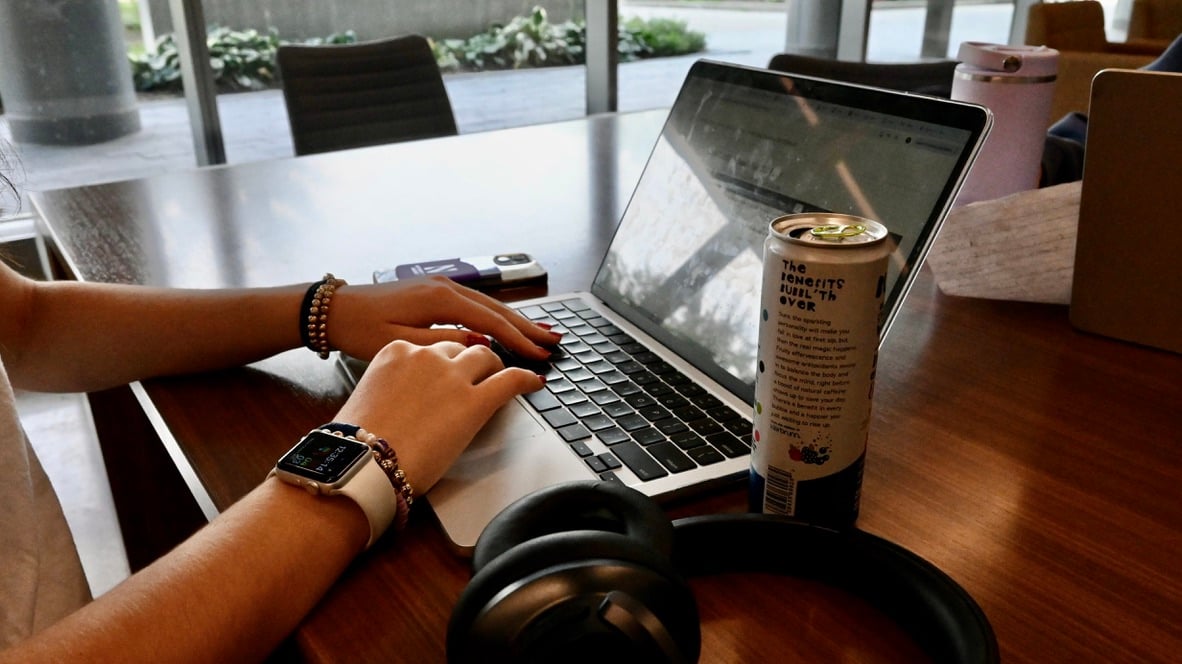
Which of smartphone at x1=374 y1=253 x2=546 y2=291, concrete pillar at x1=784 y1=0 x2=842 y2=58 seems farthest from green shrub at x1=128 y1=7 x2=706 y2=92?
smartphone at x1=374 y1=253 x2=546 y2=291

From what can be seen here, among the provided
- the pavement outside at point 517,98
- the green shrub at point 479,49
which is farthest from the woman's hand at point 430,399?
the green shrub at point 479,49

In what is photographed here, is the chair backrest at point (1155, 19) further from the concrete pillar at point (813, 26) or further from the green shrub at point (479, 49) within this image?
the green shrub at point (479, 49)

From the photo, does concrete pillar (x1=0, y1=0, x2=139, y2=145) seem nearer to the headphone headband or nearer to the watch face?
the watch face

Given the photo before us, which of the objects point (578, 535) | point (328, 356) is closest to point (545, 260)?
point (328, 356)

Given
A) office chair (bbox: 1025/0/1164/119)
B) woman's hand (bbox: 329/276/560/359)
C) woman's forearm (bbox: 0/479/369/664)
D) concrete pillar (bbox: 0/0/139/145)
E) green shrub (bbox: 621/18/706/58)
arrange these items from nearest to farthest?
Result: woman's forearm (bbox: 0/479/369/664)
woman's hand (bbox: 329/276/560/359)
concrete pillar (bbox: 0/0/139/145)
office chair (bbox: 1025/0/1164/119)
green shrub (bbox: 621/18/706/58)

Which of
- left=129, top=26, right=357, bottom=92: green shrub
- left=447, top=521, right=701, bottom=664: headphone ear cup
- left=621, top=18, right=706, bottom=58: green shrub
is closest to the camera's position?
left=447, top=521, right=701, bottom=664: headphone ear cup

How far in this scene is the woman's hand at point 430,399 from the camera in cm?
60

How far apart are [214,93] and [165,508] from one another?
2.25m

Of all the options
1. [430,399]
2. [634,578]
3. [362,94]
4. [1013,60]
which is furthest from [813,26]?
[634,578]

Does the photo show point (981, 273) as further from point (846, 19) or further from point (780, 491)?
point (846, 19)

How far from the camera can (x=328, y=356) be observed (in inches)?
32.0

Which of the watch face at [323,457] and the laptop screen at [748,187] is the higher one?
the laptop screen at [748,187]

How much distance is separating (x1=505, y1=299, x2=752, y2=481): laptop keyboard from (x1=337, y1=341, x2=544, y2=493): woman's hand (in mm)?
42

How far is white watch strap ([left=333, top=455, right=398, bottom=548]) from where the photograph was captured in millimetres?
549
